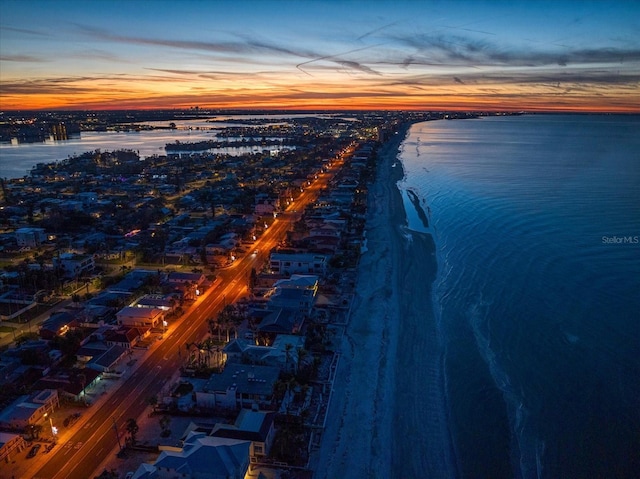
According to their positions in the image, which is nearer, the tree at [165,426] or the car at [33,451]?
the car at [33,451]

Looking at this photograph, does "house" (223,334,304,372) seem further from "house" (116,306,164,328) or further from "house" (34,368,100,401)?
"house" (34,368,100,401)

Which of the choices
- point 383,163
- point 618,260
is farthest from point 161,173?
point 618,260

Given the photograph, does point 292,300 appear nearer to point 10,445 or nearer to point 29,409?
point 29,409

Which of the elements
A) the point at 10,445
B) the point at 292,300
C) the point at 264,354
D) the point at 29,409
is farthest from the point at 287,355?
the point at 10,445

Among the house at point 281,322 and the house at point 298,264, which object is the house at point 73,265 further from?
the house at point 281,322

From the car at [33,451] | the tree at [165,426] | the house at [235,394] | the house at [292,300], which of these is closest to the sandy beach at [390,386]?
the house at [292,300]

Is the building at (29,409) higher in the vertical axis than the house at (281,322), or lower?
lower
